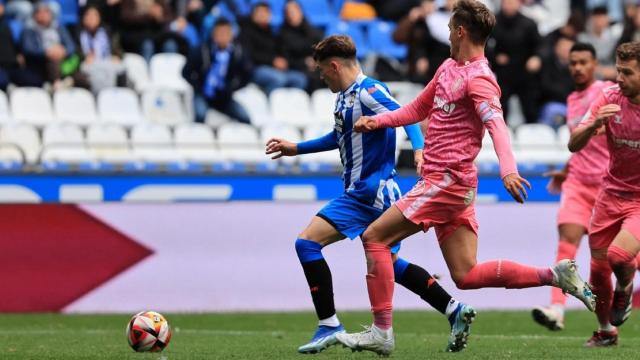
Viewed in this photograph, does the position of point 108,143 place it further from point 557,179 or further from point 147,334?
point 147,334

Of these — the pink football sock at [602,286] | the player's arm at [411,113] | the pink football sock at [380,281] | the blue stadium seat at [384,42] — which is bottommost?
the pink football sock at [602,286]

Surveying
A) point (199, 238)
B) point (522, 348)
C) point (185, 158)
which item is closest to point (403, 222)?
point (522, 348)

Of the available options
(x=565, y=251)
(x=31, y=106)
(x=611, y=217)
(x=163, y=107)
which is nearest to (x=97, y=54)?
(x=163, y=107)

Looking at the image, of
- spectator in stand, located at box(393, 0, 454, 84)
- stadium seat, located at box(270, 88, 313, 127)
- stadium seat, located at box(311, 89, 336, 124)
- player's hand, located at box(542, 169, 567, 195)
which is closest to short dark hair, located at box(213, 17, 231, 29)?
stadium seat, located at box(270, 88, 313, 127)

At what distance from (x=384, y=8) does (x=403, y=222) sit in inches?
530

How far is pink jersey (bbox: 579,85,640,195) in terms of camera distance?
927 centimetres

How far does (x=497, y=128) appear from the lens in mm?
7777

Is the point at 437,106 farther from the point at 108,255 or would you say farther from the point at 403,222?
the point at 108,255

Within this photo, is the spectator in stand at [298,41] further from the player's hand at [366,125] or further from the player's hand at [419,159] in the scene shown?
the player's hand at [366,125]

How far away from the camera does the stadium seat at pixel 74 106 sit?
57.3ft

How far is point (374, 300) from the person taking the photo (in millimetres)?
8430

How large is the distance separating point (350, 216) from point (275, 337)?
7.42 ft

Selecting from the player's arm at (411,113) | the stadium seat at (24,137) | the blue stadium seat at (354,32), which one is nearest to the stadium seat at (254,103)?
the blue stadium seat at (354,32)

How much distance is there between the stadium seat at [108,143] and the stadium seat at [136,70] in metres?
1.81
